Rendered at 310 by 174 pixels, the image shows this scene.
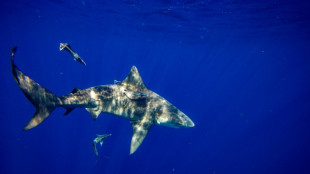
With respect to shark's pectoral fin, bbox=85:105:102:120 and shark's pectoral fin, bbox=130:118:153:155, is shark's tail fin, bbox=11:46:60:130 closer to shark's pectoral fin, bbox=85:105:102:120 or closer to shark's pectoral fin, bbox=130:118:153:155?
shark's pectoral fin, bbox=85:105:102:120

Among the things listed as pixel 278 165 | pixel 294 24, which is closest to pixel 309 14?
pixel 294 24

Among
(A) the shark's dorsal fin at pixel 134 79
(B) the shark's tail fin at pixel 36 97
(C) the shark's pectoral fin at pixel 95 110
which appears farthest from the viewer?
(A) the shark's dorsal fin at pixel 134 79

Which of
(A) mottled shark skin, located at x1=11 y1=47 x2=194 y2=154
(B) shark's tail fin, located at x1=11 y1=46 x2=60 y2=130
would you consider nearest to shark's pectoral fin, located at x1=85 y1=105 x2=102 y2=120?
(A) mottled shark skin, located at x1=11 y1=47 x2=194 y2=154

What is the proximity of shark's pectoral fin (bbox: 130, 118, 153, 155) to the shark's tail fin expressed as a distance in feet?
8.61

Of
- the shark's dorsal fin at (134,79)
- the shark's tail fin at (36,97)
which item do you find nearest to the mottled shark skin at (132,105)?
the shark's dorsal fin at (134,79)

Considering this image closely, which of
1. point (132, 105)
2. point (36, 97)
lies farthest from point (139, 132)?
point (36, 97)

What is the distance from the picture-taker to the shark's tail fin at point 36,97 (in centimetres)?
434

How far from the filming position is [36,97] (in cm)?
475

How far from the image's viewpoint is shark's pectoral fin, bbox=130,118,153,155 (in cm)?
599

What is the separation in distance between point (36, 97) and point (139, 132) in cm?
320

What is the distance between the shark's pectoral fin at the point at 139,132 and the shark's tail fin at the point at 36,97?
8.61 feet

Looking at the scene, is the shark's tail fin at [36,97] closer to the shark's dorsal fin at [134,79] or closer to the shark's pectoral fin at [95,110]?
the shark's pectoral fin at [95,110]

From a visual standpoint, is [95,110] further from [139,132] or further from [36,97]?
[36,97]

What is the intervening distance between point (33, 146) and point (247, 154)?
40.0 metres
